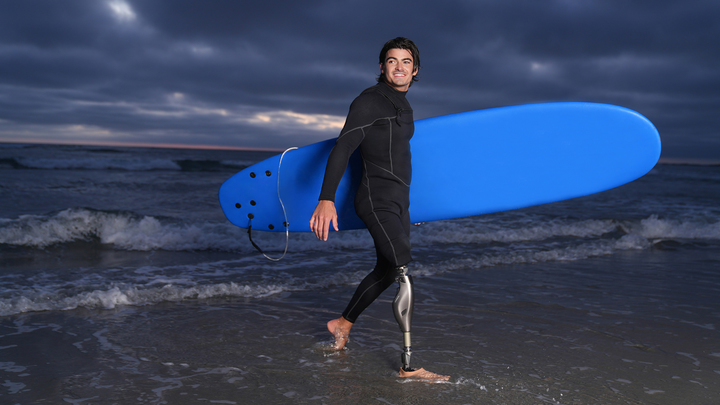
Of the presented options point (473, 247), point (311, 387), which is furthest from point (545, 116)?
point (473, 247)

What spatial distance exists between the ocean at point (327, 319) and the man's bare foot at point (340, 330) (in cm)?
6

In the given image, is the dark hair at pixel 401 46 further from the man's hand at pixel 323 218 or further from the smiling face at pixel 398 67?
the man's hand at pixel 323 218

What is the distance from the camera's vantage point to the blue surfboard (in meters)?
3.01

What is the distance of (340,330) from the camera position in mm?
2439

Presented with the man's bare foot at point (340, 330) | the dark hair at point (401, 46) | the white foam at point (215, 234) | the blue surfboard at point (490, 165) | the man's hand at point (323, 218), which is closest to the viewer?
the man's hand at point (323, 218)

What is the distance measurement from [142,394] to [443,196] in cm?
201

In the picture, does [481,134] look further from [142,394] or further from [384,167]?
[142,394]

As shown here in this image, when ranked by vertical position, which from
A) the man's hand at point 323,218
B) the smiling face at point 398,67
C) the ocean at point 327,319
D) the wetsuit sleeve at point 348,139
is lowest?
the ocean at point 327,319

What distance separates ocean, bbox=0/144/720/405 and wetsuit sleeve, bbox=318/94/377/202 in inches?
36.3

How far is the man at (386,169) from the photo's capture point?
203 centimetres

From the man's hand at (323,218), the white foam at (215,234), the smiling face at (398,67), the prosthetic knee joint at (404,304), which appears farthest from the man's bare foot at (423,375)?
the white foam at (215,234)

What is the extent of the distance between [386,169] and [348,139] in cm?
24

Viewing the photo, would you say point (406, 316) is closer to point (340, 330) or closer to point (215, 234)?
point (340, 330)

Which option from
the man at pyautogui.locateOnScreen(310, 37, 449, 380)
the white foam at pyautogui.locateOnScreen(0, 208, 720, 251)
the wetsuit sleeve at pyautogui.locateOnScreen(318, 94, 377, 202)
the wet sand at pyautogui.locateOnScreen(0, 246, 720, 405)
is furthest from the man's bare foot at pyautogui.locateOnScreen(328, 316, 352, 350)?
the white foam at pyautogui.locateOnScreen(0, 208, 720, 251)
